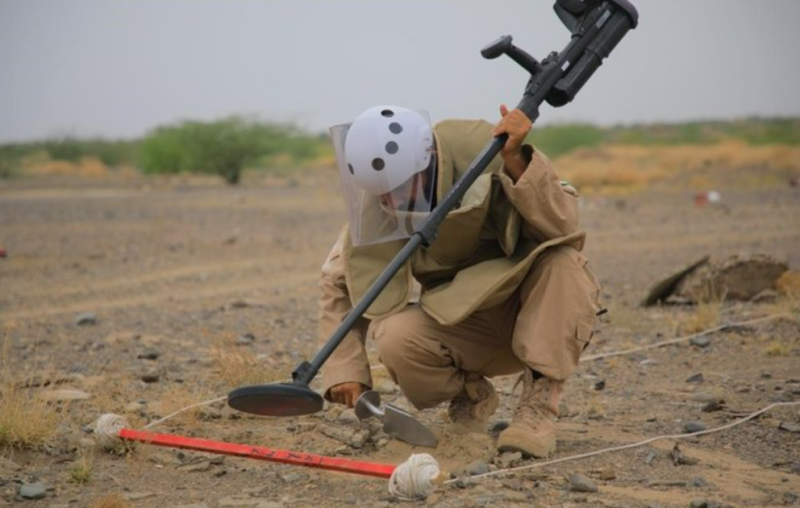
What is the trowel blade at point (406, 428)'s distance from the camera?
16.0 feet

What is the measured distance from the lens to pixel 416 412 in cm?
577

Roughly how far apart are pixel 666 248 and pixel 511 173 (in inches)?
381

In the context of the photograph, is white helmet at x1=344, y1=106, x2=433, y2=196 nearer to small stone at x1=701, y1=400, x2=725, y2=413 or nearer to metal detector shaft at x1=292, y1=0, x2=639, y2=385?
metal detector shaft at x1=292, y1=0, x2=639, y2=385

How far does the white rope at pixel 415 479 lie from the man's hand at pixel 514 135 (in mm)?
1118

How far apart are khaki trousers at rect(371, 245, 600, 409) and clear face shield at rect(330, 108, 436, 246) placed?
0.36 m

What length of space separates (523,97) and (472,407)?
1303mm

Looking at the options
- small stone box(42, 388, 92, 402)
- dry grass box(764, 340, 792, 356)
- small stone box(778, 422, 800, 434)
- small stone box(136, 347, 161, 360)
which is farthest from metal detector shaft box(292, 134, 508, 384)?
dry grass box(764, 340, 792, 356)

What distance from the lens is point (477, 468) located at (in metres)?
4.54

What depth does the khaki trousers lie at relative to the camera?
4688 millimetres

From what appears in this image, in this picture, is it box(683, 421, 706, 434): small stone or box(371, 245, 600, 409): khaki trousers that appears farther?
box(683, 421, 706, 434): small stone

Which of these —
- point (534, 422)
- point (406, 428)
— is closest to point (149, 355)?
point (406, 428)

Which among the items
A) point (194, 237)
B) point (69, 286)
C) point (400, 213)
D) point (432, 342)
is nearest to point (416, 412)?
point (432, 342)

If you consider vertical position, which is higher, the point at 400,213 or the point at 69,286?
the point at 400,213

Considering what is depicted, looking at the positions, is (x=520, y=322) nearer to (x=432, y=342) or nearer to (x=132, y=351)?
(x=432, y=342)
